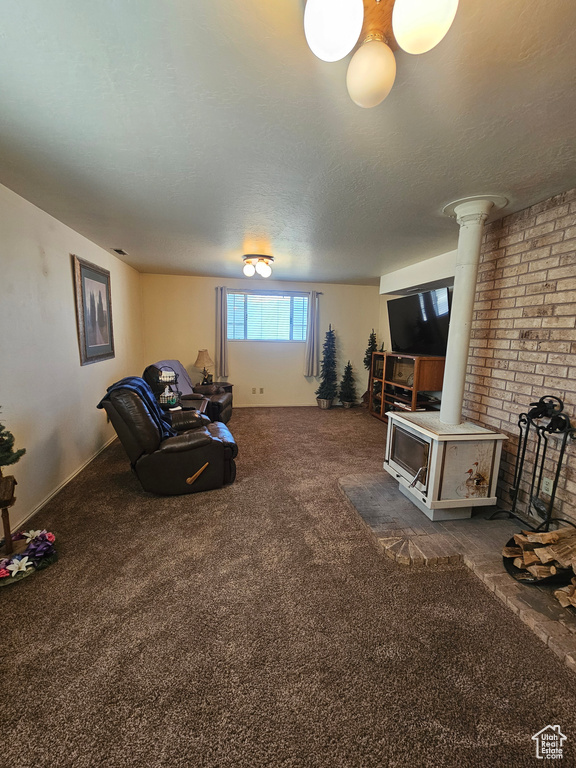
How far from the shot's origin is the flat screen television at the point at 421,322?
383cm

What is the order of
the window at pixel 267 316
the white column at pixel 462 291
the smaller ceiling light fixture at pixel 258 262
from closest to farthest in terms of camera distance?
1. the white column at pixel 462 291
2. the smaller ceiling light fixture at pixel 258 262
3. the window at pixel 267 316

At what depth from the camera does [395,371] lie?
5098 millimetres

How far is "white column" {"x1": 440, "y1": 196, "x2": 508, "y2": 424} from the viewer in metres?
2.23

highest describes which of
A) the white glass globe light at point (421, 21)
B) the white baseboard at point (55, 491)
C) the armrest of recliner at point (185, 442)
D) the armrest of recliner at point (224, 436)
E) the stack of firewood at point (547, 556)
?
the white glass globe light at point (421, 21)

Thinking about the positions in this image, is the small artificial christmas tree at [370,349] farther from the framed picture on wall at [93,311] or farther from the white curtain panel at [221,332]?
the framed picture on wall at [93,311]

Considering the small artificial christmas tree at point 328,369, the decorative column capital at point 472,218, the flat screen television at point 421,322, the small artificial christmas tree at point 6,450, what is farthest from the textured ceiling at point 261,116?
the small artificial christmas tree at point 328,369

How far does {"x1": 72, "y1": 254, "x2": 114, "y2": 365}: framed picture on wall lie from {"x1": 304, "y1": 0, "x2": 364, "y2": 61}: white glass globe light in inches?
120

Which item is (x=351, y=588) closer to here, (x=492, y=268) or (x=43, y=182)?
(x=492, y=268)

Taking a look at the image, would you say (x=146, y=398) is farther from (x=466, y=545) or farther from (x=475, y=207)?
(x=475, y=207)

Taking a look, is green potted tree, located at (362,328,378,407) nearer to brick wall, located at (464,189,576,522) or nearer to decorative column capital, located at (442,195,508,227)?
brick wall, located at (464,189,576,522)

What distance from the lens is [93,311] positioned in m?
3.40

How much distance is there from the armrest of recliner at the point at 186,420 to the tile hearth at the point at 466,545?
5.42ft

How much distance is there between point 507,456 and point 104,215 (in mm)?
3880

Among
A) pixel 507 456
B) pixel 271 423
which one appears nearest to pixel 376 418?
pixel 271 423
